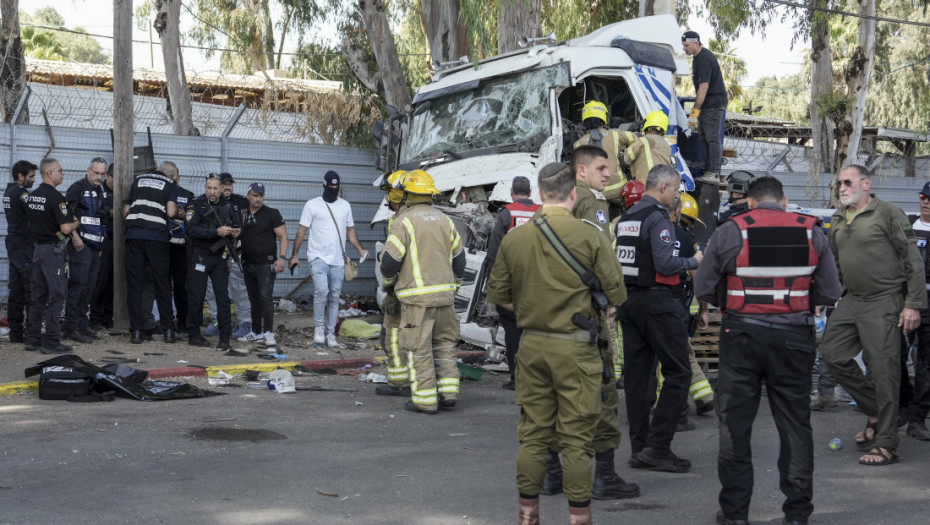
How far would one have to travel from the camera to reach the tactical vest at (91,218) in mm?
10984

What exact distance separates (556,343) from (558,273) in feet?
1.16

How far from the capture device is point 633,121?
11820mm

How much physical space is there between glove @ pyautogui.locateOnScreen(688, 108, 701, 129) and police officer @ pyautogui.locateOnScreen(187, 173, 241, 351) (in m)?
5.53

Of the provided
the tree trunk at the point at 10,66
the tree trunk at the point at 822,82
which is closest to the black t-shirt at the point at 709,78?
the tree trunk at the point at 10,66

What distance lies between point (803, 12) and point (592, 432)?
19.8 meters

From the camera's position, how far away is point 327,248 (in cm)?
1158

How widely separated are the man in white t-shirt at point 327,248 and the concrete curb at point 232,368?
2.85ft

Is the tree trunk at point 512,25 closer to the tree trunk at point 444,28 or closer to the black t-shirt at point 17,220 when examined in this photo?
the tree trunk at point 444,28

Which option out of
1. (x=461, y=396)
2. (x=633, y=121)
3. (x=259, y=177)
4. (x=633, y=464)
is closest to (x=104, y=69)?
(x=259, y=177)

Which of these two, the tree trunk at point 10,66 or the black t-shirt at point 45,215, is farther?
the tree trunk at point 10,66

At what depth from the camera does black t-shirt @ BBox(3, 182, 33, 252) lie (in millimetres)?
10398

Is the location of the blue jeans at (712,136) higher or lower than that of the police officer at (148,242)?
higher

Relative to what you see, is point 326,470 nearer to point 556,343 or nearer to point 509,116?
point 556,343

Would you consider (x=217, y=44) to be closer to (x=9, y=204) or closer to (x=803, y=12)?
(x=803, y=12)
